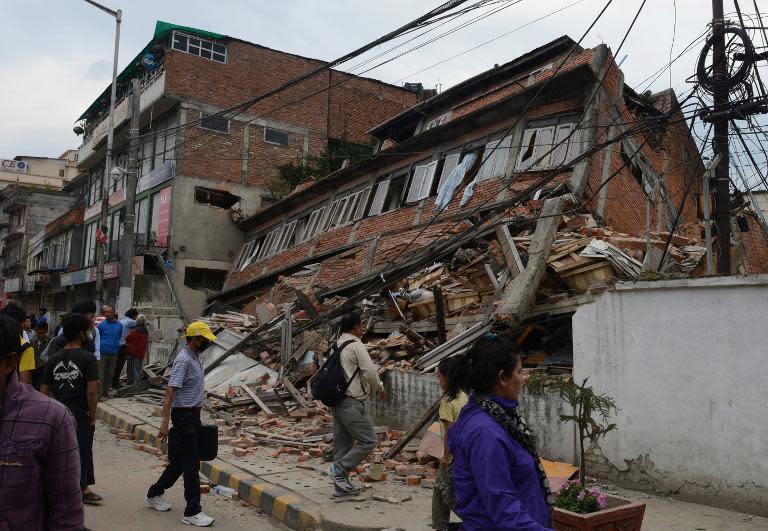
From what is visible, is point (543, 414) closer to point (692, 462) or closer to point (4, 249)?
point (692, 462)

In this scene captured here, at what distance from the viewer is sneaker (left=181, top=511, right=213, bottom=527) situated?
5812 millimetres

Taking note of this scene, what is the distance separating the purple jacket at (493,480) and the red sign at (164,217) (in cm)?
2511

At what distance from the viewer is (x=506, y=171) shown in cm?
1483

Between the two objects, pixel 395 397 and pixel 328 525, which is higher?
pixel 395 397

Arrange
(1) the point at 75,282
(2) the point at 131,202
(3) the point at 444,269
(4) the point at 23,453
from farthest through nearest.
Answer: (1) the point at 75,282, (2) the point at 131,202, (3) the point at 444,269, (4) the point at 23,453

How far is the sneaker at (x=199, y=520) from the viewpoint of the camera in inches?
229

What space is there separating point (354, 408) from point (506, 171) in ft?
31.6

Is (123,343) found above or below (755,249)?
below

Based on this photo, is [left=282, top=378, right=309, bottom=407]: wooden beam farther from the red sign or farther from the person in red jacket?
the red sign

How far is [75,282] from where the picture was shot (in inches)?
1272

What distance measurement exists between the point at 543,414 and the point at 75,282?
30.3 m

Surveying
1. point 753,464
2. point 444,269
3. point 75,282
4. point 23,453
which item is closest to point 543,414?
point 753,464

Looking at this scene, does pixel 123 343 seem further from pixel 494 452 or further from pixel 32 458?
pixel 494 452

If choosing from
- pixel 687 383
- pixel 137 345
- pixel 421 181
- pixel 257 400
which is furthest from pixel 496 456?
pixel 421 181
